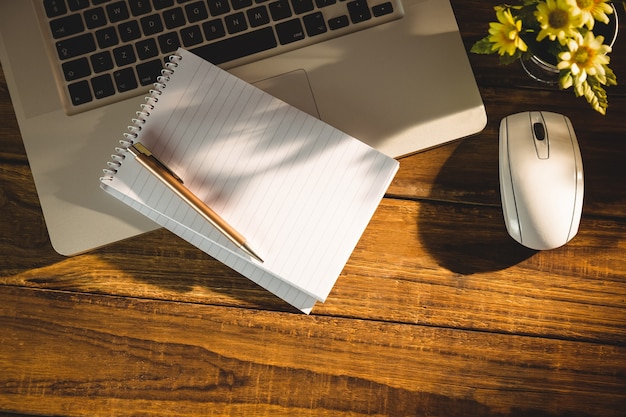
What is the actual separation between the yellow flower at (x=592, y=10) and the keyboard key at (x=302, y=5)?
251mm

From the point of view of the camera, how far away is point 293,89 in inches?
23.4

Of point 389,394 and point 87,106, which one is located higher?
point 87,106

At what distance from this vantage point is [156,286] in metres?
0.63

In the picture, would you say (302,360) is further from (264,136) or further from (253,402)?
(264,136)

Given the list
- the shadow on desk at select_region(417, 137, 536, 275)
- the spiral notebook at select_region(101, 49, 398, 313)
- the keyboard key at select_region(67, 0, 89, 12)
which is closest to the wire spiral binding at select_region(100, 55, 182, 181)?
the spiral notebook at select_region(101, 49, 398, 313)

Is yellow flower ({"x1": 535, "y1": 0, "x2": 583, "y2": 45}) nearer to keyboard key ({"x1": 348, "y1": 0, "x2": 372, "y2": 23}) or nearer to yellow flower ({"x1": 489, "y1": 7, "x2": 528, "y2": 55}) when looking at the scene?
yellow flower ({"x1": 489, "y1": 7, "x2": 528, "y2": 55})

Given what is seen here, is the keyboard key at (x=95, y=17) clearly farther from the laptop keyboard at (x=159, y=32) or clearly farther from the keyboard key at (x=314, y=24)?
the keyboard key at (x=314, y=24)

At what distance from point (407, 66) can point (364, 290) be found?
25 cm

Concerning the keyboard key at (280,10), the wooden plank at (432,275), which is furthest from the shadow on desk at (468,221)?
the keyboard key at (280,10)

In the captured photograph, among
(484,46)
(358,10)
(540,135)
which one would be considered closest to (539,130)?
(540,135)

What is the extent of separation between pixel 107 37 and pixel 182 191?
18cm

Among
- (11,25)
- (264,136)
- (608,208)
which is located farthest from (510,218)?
(11,25)

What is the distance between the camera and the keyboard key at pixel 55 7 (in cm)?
58

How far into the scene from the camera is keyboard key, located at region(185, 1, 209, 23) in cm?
58
